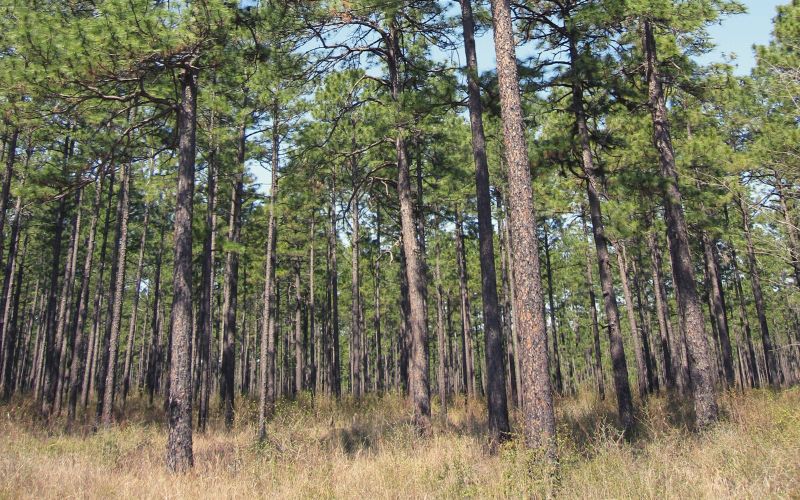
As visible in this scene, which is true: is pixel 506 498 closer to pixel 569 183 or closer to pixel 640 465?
pixel 640 465

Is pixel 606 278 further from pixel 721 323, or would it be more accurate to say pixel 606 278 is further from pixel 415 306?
pixel 721 323

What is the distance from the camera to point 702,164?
47.2ft

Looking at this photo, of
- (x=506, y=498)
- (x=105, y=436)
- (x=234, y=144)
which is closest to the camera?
(x=506, y=498)

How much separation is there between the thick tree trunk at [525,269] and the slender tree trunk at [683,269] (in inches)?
200

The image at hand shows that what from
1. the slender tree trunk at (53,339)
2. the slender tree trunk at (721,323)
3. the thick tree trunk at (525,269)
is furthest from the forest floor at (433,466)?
the slender tree trunk at (721,323)

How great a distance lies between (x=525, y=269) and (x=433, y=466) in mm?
3400

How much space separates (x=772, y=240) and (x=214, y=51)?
11.9m

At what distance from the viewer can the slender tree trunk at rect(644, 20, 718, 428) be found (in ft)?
30.3

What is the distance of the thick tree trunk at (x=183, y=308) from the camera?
8.30m

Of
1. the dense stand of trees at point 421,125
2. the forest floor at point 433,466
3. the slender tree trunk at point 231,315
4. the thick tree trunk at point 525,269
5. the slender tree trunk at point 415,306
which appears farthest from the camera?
the slender tree trunk at point 231,315

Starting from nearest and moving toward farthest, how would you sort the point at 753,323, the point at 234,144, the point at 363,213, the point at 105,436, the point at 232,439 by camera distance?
the point at 105,436 < the point at 232,439 < the point at 234,144 < the point at 363,213 < the point at 753,323

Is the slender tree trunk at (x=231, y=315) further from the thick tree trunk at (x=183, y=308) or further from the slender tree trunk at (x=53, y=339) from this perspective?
the thick tree trunk at (x=183, y=308)

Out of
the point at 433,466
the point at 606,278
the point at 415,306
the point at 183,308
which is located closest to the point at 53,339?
the point at 183,308

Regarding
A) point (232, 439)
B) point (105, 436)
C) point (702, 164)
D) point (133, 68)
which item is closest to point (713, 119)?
point (702, 164)
